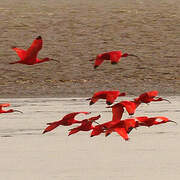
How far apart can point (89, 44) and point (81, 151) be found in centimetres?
1302

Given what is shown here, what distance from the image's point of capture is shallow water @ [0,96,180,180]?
11.1m

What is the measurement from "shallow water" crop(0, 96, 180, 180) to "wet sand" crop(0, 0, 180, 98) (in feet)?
14.4

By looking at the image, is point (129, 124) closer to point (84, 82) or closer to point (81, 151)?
point (81, 151)

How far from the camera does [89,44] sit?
25703 millimetres

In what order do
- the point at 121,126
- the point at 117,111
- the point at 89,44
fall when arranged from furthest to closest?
the point at 89,44
the point at 117,111
the point at 121,126

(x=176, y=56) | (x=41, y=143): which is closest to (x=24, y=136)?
(x=41, y=143)

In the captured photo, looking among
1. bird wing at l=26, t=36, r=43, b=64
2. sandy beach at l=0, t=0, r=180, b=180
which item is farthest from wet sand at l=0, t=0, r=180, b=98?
bird wing at l=26, t=36, r=43, b=64

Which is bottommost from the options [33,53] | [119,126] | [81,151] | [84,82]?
[84,82]

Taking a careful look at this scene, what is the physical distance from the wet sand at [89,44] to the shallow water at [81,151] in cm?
440

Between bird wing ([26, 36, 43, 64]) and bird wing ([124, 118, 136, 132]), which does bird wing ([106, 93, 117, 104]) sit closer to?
bird wing ([124, 118, 136, 132])

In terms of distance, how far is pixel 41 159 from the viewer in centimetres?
1222

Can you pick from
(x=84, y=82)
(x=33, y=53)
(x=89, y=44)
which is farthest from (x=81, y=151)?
(x=89, y=44)

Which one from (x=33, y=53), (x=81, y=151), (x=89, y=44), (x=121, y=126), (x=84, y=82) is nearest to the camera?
(x=33, y=53)

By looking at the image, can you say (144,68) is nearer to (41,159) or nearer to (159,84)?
(159,84)
